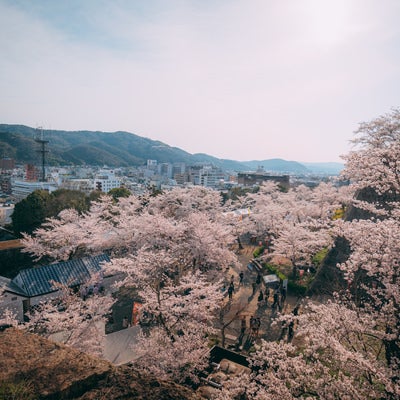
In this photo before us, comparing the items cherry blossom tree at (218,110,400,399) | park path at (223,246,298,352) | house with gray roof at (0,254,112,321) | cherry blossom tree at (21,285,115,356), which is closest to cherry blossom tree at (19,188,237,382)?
cherry blossom tree at (21,285,115,356)

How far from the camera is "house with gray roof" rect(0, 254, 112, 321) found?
14062 mm

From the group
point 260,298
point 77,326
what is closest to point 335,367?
point 77,326

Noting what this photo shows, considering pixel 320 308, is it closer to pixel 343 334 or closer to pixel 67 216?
pixel 343 334

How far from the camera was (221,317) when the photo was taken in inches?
597

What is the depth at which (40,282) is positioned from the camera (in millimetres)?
15359

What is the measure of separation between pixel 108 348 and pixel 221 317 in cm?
612

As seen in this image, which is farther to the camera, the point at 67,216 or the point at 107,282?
the point at 67,216

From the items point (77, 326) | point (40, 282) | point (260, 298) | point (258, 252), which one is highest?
point (77, 326)

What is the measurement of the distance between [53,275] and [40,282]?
790mm

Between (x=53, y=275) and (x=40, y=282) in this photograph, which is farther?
(x=53, y=275)

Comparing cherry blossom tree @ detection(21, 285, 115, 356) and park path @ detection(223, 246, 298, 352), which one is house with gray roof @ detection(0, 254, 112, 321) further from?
park path @ detection(223, 246, 298, 352)

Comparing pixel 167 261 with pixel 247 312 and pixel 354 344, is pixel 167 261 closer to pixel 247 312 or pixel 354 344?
pixel 247 312

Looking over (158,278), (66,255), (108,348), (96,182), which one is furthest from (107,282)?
(96,182)

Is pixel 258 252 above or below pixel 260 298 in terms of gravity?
above
